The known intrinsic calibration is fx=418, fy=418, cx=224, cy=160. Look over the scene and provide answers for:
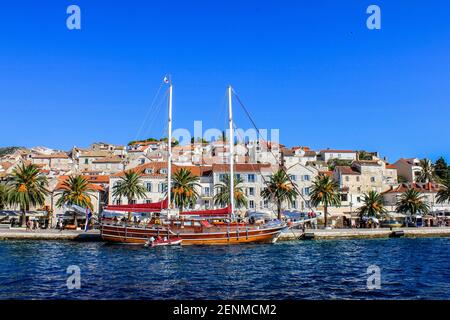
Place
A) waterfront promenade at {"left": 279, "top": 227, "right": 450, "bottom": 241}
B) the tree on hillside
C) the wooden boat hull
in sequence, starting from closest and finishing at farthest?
the wooden boat hull, waterfront promenade at {"left": 279, "top": 227, "right": 450, "bottom": 241}, the tree on hillside

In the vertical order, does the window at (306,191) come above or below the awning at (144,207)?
above

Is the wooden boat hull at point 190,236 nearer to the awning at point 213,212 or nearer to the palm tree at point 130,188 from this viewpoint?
the awning at point 213,212

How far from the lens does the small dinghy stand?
53969 mm

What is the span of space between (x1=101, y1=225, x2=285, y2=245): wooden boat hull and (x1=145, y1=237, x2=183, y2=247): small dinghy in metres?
0.86

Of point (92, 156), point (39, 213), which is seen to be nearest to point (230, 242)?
point (39, 213)

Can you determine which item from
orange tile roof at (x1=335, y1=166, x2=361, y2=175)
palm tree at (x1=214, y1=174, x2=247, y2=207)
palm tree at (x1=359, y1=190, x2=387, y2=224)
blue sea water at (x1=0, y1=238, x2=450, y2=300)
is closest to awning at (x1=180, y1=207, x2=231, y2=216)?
blue sea water at (x1=0, y1=238, x2=450, y2=300)

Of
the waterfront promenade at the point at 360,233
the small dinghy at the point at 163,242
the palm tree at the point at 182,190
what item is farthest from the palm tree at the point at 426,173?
the small dinghy at the point at 163,242

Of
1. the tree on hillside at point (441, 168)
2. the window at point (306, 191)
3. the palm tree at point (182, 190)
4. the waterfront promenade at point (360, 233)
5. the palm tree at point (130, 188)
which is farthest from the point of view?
the tree on hillside at point (441, 168)

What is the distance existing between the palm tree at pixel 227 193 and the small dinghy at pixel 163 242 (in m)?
21.6

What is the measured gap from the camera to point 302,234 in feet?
212

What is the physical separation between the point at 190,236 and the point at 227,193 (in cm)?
2254

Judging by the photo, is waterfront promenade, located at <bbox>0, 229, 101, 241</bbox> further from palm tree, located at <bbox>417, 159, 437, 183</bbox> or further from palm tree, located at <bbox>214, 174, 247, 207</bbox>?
palm tree, located at <bbox>417, 159, 437, 183</bbox>

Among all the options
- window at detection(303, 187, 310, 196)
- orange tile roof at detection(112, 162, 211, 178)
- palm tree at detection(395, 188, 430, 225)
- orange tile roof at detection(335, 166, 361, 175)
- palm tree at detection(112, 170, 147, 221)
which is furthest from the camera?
orange tile roof at detection(335, 166, 361, 175)

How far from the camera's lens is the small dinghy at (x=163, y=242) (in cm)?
5397
